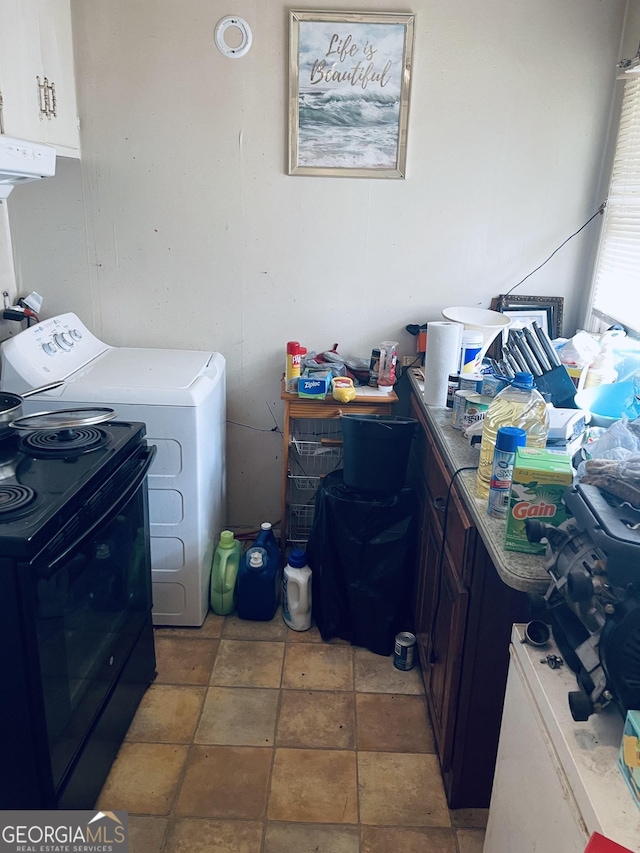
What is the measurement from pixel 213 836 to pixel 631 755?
1158 mm

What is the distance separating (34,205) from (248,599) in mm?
1720

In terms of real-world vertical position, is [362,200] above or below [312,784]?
above

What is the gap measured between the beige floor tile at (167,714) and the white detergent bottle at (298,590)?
429 mm

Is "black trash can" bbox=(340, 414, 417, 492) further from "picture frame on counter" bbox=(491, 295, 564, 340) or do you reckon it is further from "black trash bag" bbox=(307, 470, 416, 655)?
"picture frame on counter" bbox=(491, 295, 564, 340)

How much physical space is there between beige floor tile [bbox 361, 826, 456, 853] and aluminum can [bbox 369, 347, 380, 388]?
4.89 feet

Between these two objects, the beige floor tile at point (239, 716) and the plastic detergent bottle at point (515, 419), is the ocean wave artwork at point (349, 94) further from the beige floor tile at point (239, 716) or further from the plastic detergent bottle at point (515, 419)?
the beige floor tile at point (239, 716)

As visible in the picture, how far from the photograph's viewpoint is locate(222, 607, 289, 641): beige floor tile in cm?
239

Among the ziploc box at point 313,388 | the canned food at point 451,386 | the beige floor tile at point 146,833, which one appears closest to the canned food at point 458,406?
the canned food at point 451,386

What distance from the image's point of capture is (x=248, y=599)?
245 centimetres

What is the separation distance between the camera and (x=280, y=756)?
187cm

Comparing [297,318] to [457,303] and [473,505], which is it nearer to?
[457,303]

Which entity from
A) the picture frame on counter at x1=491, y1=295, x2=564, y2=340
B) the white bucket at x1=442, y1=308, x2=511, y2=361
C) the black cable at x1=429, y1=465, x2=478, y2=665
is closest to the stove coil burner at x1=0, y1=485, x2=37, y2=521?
the black cable at x1=429, y1=465, x2=478, y2=665

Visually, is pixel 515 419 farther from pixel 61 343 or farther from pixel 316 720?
pixel 61 343

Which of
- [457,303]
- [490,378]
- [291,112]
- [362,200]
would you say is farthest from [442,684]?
[291,112]
